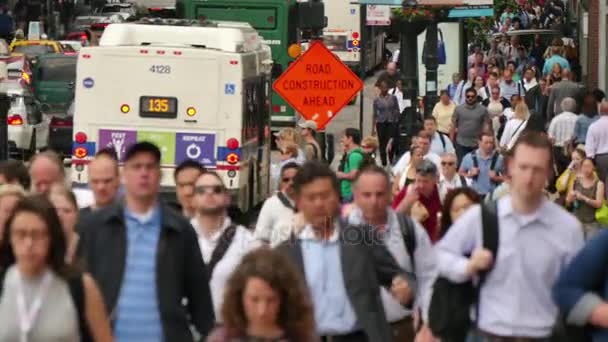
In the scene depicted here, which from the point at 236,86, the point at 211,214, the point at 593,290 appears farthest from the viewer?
the point at 236,86

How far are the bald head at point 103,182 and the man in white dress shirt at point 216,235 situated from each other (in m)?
0.49

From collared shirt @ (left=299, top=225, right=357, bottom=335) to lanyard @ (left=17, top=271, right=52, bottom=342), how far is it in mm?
1855

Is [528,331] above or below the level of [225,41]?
Result: below

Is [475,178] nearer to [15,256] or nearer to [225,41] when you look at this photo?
[225,41]

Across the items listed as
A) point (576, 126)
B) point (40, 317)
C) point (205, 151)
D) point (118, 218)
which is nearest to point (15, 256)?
point (40, 317)

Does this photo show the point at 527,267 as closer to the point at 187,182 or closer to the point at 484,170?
the point at 187,182

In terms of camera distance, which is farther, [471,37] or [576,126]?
[471,37]

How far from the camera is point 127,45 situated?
23172 mm

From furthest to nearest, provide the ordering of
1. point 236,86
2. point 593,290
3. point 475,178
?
point 236,86 < point 475,178 < point 593,290

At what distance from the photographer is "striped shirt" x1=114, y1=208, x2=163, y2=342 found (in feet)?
27.3

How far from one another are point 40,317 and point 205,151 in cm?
1568

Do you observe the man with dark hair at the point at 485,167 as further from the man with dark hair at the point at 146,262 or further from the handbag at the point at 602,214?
the man with dark hair at the point at 146,262

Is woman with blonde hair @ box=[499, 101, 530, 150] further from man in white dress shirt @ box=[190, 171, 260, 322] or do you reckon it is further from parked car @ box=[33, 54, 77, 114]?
man in white dress shirt @ box=[190, 171, 260, 322]

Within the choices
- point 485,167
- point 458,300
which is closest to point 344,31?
point 485,167
